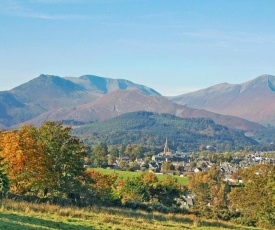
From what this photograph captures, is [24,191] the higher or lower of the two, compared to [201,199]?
higher

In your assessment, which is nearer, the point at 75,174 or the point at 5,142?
the point at 5,142

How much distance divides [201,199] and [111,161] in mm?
75388

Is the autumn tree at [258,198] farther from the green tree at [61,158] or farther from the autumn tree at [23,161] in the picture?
the autumn tree at [23,161]

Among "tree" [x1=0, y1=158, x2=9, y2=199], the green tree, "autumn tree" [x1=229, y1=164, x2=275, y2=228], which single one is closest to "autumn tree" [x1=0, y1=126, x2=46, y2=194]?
"tree" [x1=0, y1=158, x2=9, y2=199]

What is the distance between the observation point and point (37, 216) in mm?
20438

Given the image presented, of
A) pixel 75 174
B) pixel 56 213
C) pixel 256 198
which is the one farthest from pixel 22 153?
pixel 256 198

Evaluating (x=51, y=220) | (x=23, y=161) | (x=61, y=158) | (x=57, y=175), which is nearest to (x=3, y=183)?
(x=23, y=161)

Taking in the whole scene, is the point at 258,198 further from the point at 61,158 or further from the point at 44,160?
the point at 44,160

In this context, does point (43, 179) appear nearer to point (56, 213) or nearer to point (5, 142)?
point (5, 142)

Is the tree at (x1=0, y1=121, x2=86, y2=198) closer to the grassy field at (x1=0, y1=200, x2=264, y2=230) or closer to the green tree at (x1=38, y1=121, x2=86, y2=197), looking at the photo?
the green tree at (x1=38, y1=121, x2=86, y2=197)

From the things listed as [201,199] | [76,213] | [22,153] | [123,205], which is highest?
[22,153]

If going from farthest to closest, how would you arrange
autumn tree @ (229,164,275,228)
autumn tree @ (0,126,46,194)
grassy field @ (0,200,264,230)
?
autumn tree @ (229,164,275,228)
autumn tree @ (0,126,46,194)
grassy field @ (0,200,264,230)

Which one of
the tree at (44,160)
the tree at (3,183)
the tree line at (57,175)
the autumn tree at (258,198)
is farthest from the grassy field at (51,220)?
the autumn tree at (258,198)

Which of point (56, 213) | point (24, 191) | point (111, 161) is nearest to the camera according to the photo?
point (56, 213)
